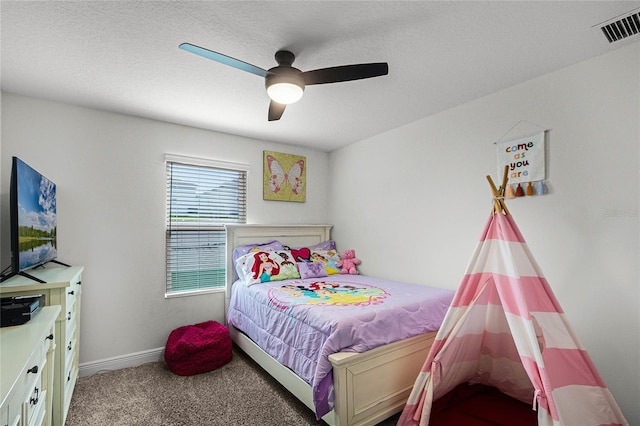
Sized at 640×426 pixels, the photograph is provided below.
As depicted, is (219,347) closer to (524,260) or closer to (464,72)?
(524,260)

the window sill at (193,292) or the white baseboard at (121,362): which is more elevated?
the window sill at (193,292)

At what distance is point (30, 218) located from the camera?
6.49 feet

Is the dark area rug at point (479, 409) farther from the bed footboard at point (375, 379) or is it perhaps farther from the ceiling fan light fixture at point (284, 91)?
the ceiling fan light fixture at point (284, 91)

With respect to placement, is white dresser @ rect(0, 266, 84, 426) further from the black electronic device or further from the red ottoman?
the red ottoman

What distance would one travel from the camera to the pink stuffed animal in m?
3.82

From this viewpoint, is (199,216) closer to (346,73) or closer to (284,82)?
(284,82)

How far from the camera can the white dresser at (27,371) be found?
3.19 feet

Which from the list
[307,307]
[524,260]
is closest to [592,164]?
[524,260]

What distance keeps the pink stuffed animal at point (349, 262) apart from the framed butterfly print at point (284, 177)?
0.96 metres

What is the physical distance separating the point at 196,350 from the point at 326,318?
1.52m

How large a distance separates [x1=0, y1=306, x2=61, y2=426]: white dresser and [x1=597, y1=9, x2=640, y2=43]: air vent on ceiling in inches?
123

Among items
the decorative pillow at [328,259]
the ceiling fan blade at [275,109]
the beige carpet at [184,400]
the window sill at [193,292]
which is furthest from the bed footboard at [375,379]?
the window sill at [193,292]

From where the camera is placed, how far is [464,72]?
228 cm

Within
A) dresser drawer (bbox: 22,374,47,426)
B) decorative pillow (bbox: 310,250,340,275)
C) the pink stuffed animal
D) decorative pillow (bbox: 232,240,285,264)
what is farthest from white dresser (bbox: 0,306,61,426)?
the pink stuffed animal
